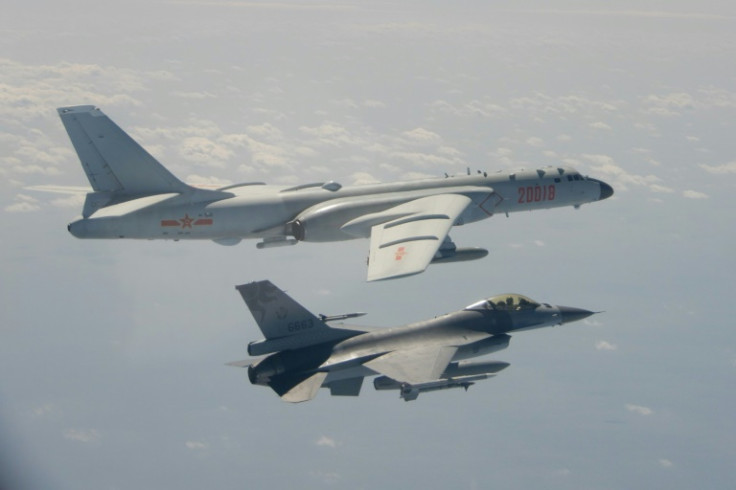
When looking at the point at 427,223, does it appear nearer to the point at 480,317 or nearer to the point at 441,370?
the point at 480,317

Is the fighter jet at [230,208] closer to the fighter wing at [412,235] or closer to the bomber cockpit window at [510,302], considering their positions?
the fighter wing at [412,235]

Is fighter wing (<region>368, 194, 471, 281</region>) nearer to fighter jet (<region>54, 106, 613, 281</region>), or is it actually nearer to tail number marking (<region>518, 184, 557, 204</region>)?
fighter jet (<region>54, 106, 613, 281</region>)

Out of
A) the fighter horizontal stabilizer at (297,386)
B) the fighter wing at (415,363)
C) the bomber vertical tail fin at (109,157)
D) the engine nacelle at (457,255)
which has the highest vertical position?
the bomber vertical tail fin at (109,157)

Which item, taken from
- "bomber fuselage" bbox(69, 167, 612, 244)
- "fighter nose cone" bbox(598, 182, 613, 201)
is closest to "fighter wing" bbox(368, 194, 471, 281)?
"bomber fuselage" bbox(69, 167, 612, 244)

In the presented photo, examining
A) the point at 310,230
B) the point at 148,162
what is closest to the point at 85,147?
the point at 148,162

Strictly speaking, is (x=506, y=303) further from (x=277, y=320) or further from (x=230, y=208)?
(x=230, y=208)

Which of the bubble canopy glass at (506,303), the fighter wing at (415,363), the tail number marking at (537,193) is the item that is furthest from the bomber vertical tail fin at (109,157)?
the tail number marking at (537,193)

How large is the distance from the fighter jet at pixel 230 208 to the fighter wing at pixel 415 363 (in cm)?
536

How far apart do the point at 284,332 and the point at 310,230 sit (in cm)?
722

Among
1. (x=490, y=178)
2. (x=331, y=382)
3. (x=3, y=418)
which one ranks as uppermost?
(x=490, y=178)

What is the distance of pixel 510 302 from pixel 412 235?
6.10 meters

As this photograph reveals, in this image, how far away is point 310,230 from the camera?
50.4 metres

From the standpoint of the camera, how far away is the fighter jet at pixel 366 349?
42875 mm

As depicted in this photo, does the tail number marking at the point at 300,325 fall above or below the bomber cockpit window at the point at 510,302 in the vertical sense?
below
